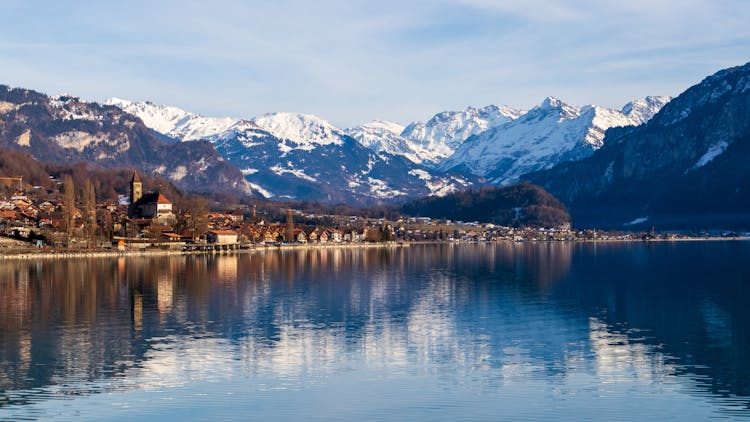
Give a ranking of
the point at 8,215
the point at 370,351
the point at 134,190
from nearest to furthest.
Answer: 1. the point at 370,351
2. the point at 8,215
3. the point at 134,190

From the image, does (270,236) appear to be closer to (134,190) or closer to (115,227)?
(134,190)

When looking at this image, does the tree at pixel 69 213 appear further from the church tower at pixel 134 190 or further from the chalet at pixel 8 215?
the church tower at pixel 134 190

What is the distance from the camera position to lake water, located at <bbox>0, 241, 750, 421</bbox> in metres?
31.0

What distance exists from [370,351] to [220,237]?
120436mm

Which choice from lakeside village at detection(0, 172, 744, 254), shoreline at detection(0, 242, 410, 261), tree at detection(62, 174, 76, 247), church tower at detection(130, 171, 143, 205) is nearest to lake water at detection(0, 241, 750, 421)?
shoreline at detection(0, 242, 410, 261)

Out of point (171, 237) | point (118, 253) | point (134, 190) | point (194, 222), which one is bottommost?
point (118, 253)

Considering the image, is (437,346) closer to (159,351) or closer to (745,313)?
(159,351)

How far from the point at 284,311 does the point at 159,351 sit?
16.0 m

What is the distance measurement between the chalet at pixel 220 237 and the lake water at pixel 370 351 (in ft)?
266

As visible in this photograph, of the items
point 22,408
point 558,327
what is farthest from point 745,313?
point 22,408

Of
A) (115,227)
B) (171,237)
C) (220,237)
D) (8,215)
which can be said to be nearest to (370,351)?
(171,237)

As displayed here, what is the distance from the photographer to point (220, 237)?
158875 millimetres

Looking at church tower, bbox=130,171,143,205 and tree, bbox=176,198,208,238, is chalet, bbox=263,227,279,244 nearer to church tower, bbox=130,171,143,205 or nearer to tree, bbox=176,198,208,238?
tree, bbox=176,198,208,238

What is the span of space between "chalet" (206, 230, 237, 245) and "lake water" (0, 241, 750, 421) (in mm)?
81053
